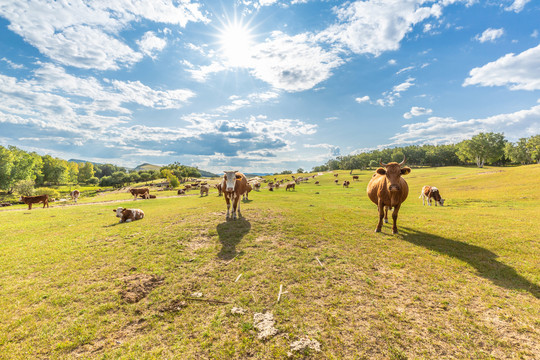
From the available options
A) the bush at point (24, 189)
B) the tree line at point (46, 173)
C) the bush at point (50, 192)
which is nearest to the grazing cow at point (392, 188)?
the bush at point (50, 192)

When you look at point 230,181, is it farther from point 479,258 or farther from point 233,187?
point 479,258

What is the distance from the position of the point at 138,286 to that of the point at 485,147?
406ft

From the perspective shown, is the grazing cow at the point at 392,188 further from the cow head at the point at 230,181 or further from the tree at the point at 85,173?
the tree at the point at 85,173

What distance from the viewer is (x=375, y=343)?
11.9 ft

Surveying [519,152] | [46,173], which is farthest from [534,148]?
[46,173]

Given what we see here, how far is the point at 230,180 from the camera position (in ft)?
38.4

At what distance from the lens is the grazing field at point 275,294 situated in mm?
3633

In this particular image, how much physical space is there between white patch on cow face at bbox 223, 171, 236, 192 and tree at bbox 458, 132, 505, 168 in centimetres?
11575

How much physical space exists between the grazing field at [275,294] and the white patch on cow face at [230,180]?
302cm

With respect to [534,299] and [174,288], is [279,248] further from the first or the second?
[534,299]

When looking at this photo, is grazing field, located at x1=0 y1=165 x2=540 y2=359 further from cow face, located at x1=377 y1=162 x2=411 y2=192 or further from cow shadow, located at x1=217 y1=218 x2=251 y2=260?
cow face, located at x1=377 y1=162 x2=411 y2=192

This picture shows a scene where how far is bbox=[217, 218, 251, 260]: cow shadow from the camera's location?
757 centimetres

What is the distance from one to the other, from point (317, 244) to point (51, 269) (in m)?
9.56

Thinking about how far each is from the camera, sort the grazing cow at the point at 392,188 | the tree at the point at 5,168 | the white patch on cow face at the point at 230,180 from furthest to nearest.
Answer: the tree at the point at 5,168 → the white patch on cow face at the point at 230,180 → the grazing cow at the point at 392,188
